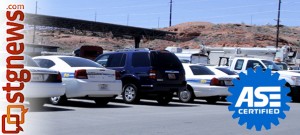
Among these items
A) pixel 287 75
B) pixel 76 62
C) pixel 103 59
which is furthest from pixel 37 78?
pixel 287 75

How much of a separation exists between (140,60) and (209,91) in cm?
327

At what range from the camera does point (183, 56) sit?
30.6 m

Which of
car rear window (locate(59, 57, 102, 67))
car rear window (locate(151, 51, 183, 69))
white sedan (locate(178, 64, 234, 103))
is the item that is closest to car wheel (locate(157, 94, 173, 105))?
car rear window (locate(151, 51, 183, 69))

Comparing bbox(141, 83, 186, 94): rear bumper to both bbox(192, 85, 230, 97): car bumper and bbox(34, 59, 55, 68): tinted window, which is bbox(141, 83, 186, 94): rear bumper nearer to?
bbox(192, 85, 230, 97): car bumper

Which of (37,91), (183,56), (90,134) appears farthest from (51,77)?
(183,56)

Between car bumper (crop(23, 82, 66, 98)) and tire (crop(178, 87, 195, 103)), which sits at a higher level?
car bumper (crop(23, 82, 66, 98))

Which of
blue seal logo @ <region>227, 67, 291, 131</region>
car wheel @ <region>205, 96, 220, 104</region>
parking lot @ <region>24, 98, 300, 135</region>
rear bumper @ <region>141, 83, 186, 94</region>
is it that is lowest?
car wheel @ <region>205, 96, 220, 104</region>

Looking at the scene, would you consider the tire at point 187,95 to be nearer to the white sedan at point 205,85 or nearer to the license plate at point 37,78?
the white sedan at point 205,85

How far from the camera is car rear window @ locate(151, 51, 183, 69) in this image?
16.5 metres

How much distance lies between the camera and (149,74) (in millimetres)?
16344

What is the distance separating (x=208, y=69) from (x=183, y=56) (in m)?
10.9

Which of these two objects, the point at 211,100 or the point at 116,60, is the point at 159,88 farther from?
the point at 211,100

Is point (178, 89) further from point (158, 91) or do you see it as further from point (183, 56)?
point (183, 56)

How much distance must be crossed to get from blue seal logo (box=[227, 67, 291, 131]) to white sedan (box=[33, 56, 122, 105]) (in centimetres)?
931
